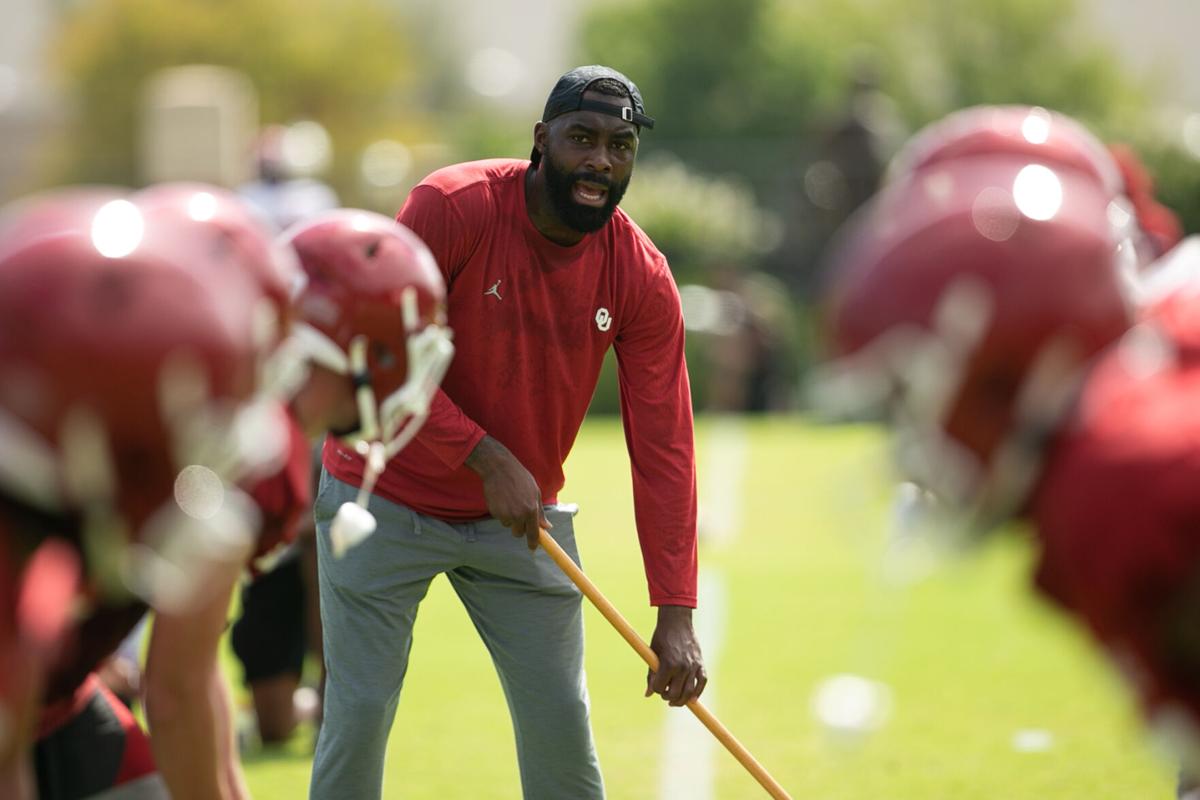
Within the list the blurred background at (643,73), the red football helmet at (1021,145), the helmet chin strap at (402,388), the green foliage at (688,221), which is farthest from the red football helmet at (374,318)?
the blurred background at (643,73)

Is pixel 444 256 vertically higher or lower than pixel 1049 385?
lower

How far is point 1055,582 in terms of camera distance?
2.18 m

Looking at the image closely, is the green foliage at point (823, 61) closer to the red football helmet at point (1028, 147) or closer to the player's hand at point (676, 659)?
the player's hand at point (676, 659)

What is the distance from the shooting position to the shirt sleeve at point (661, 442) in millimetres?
4391

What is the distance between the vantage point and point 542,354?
14.3 ft

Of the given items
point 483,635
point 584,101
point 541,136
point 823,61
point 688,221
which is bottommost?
point 823,61

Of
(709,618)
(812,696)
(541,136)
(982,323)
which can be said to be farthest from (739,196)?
(982,323)

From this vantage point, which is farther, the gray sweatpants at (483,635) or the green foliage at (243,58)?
the green foliage at (243,58)

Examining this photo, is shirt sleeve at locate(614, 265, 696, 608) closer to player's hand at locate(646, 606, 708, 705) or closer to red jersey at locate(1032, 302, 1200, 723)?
player's hand at locate(646, 606, 708, 705)

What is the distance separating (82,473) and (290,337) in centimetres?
46

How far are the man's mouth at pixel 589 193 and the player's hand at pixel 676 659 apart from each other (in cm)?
104

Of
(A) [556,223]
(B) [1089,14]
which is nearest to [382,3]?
(B) [1089,14]

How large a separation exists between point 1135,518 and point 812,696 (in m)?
5.12

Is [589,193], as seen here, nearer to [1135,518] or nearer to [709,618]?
[1135,518]
